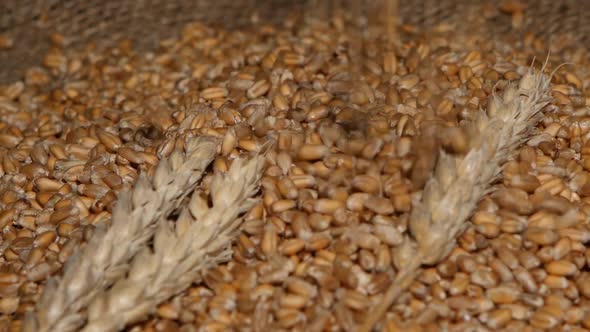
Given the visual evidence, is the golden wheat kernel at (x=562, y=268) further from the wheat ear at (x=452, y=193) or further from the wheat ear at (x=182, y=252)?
the wheat ear at (x=182, y=252)

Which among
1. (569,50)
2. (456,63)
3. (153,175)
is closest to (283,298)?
(153,175)

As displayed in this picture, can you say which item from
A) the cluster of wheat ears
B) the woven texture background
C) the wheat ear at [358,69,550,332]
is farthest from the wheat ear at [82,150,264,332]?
the woven texture background

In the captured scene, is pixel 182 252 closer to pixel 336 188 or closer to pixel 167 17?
pixel 336 188

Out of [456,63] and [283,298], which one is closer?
[283,298]

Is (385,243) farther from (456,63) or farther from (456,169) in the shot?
(456,63)

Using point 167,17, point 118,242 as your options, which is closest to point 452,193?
point 118,242

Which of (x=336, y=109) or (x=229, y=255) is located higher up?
(x=336, y=109)

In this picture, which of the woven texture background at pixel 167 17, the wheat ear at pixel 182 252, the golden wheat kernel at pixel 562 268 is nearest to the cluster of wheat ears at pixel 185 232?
the wheat ear at pixel 182 252
